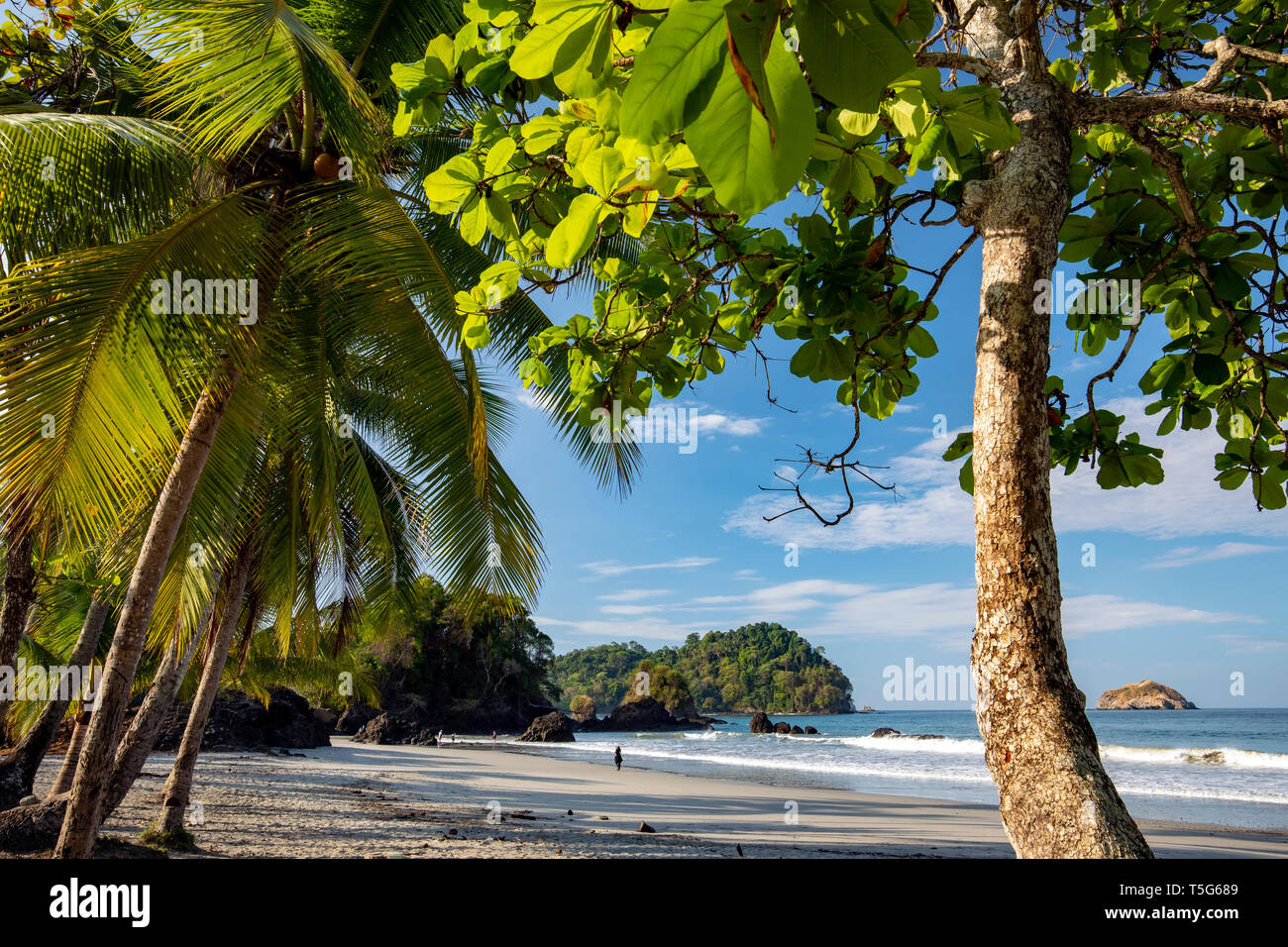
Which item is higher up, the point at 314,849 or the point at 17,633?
the point at 17,633

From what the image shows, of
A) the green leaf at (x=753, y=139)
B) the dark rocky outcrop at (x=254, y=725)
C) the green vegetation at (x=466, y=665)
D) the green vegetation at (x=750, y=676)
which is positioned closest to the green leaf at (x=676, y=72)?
the green leaf at (x=753, y=139)

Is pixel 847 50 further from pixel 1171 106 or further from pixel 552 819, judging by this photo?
pixel 552 819

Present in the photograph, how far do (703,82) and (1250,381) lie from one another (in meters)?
2.81

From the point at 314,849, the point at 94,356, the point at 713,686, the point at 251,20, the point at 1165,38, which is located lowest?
the point at 713,686

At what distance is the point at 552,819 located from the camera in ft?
35.5

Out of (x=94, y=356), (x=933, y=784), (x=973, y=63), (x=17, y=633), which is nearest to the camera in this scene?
(x=973, y=63)

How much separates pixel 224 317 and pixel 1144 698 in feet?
323

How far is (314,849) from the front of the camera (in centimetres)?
722

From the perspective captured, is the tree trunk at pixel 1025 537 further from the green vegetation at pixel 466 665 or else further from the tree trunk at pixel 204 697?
the green vegetation at pixel 466 665

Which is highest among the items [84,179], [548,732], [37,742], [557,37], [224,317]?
[84,179]

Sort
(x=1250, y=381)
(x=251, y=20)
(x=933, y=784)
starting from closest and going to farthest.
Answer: (x=1250, y=381), (x=251, y=20), (x=933, y=784)

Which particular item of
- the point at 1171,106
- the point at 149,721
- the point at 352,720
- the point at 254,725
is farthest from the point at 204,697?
the point at 352,720
